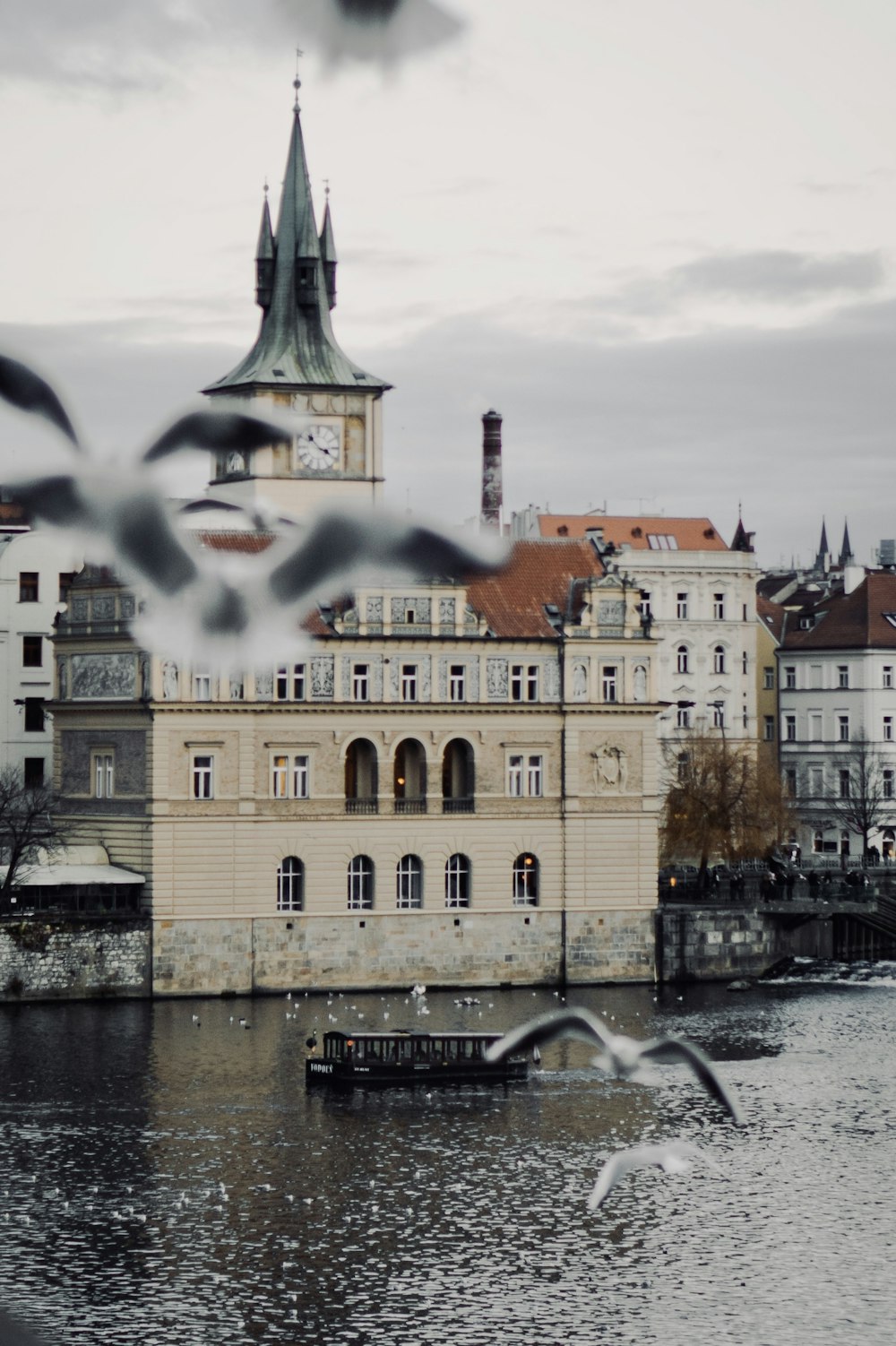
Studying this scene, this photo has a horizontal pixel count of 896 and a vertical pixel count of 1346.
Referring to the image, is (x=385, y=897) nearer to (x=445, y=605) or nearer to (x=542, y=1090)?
(x=445, y=605)

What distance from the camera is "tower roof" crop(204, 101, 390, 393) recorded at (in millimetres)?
83875

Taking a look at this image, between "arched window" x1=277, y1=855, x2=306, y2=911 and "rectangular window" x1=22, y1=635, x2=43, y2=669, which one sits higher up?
"rectangular window" x1=22, y1=635, x2=43, y2=669

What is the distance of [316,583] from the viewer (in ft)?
10.00

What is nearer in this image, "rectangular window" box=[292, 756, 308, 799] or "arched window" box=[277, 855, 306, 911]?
"arched window" box=[277, 855, 306, 911]

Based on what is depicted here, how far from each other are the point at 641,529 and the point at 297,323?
34447mm

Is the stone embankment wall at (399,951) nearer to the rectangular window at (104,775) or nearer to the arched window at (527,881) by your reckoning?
the arched window at (527,881)

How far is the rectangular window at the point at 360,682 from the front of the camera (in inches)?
3051

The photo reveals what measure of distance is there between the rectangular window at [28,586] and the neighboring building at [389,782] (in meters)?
9.56

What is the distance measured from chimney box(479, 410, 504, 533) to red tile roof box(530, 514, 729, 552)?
11.0 m

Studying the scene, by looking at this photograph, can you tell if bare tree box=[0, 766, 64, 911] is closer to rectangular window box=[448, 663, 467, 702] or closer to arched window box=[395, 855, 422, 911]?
arched window box=[395, 855, 422, 911]

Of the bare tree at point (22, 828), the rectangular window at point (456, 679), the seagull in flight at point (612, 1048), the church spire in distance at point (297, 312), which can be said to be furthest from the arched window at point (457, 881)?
the seagull in flight at point (612, 1048)

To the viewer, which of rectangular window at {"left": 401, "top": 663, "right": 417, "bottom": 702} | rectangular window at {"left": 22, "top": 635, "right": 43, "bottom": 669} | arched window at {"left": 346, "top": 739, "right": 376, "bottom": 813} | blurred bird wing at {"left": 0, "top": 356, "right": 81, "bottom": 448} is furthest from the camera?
rectangular window at {"left": 22, "top": 635, "right": 43, "bottom": 669}

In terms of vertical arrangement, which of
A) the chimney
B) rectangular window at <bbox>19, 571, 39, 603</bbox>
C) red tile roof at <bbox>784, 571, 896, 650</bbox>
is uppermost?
the chimney

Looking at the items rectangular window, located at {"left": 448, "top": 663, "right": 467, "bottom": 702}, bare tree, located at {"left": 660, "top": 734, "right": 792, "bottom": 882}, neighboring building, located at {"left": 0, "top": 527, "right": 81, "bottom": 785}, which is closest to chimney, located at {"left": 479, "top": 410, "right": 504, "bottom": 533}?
bare tree, located at {"left": 660, "top": 734, "right": 792, "bottom": 882}
